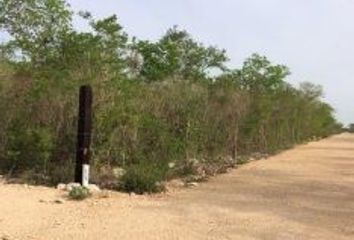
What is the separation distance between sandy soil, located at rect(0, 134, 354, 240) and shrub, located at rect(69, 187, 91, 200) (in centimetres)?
16

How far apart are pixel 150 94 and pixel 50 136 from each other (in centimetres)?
422

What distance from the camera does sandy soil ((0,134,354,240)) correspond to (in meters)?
9.91

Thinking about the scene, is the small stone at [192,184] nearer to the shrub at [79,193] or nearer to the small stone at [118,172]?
the small stone at [118,172]

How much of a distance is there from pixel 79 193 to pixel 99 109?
3.20 m

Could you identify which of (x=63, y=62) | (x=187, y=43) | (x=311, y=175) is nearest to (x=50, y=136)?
(x=63, y=62)

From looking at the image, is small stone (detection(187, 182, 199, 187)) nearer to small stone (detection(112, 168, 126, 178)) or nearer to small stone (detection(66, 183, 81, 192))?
small stone (detection(112, 168, 126, 178))

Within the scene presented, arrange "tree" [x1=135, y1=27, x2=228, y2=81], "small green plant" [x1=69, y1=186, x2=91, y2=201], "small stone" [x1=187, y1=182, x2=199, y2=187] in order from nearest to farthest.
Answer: "small green plant" [x1=69, y1=186, x2=91, y2=201]
"small stone" [x1=187, y1=182, x2=199, y2=187]
"tree" [x1=135, y1=27, x2=228, y2=81]

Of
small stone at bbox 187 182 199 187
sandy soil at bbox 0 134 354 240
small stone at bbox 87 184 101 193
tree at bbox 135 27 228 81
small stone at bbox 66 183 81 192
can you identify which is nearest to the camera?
sandy soil at bbox 0 134 354 240

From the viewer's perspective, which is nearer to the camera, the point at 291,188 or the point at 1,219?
the point at 1,219

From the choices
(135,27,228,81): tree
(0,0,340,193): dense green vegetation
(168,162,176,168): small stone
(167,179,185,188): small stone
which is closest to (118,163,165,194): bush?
(0,0,340,193): dense green vegetation

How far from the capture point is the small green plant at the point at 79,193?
12.5 m

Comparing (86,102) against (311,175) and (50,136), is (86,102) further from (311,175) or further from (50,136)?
(311,175)

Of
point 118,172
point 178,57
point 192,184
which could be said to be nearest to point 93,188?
point 118,172

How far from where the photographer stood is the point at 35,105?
15.4 metres
